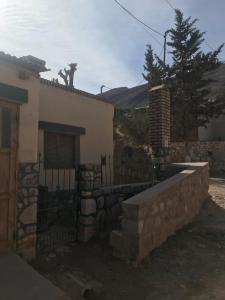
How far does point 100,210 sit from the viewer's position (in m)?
6.95

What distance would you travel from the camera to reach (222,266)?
5422 millimetres

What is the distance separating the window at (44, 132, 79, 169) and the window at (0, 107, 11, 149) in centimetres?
461

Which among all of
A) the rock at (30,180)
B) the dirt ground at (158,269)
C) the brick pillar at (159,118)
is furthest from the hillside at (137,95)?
the rock at (30,180)

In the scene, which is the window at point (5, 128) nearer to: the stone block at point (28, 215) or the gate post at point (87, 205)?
the stone block at point (28, 215)

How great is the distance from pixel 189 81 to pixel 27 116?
16.6m

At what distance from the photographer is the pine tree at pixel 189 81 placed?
20.2 metres

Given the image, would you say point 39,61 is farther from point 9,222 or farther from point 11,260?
point 11,260

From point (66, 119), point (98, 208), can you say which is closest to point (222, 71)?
point (66, 119)

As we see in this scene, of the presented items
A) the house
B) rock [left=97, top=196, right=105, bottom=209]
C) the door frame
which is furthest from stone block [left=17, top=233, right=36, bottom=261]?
rock [left=97, top=196, right=105, bottom=209]

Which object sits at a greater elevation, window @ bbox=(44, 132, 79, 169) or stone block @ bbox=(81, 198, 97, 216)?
window @ bbox=(44, 132, 79, 169)

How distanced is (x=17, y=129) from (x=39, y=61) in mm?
1122

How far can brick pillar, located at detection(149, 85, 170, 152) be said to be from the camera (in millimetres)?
8828

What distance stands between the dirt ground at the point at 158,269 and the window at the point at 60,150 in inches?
158

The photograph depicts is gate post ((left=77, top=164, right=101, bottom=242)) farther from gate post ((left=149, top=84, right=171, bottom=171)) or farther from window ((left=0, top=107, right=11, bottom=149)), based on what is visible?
gate post ((left=149, top=84, right=171, bottom=171))
